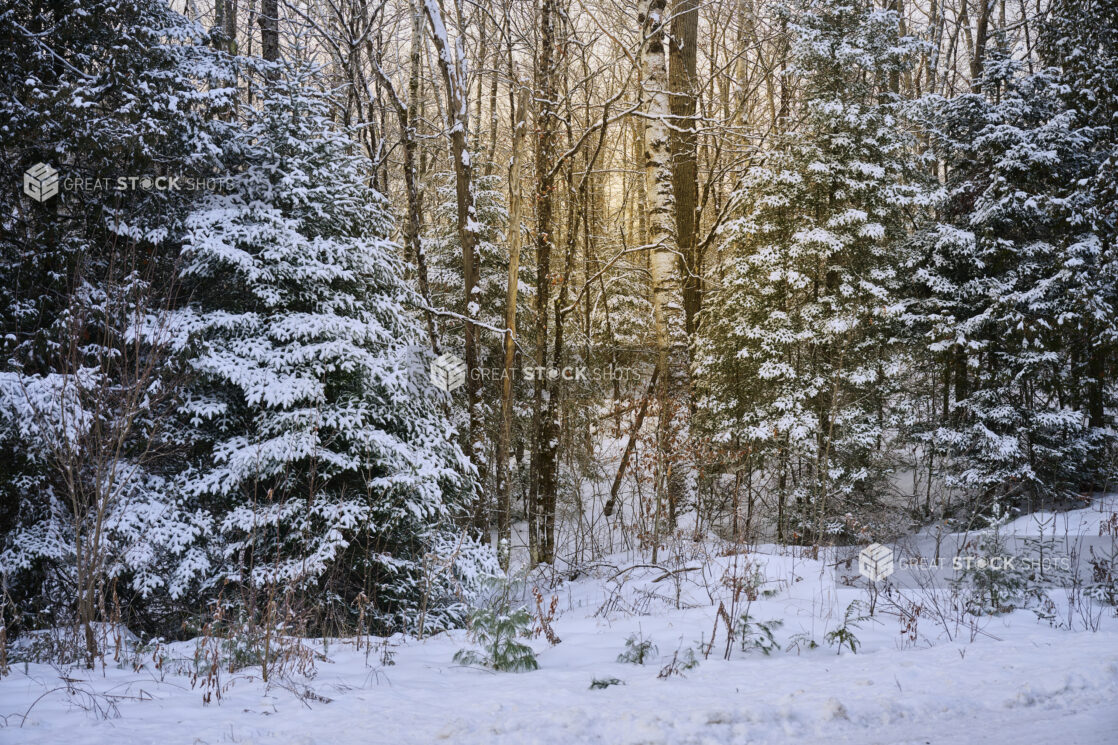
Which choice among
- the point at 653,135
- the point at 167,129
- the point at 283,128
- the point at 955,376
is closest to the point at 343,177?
the point at 283,128

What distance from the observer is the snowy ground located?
8.63 ft

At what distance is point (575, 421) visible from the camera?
1411 centimetres

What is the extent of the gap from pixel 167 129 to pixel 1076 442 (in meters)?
15.3

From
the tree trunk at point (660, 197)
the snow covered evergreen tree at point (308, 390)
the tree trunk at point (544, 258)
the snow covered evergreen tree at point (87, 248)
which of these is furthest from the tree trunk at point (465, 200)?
the snow covered evergreen tree at point (87, 248)

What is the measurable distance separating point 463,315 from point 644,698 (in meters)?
6.84

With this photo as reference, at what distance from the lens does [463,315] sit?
30.0ft

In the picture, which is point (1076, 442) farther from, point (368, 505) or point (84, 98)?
point (84, 98)

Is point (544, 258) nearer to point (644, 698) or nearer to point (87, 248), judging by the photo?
point (87, 248)

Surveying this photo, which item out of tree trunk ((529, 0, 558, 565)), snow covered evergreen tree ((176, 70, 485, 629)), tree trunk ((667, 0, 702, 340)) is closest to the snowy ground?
snow covered evergreen tree ((176, 70, 485, 629))

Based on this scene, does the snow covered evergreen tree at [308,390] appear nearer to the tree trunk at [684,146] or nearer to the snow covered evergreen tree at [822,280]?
the snow covered evergreen tree at [822,280]

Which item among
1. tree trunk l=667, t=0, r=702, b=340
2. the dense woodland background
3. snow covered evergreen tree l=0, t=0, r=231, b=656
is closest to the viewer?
snow covered evergreen tree l=0, t=0, r=231, b=656

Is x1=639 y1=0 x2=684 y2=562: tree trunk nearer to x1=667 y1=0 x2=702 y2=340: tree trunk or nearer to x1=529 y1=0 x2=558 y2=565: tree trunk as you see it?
x1=529 y1=0 x2=558 y2=565: tree trunk

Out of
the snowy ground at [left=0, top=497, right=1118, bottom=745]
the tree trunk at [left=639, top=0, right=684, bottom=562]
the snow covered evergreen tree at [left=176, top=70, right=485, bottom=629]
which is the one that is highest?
the tree trunk at [left=639, top=0, right=684, bottom=562]

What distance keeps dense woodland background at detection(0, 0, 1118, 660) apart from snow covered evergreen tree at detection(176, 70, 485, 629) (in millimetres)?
43
